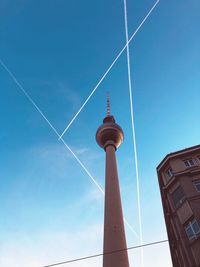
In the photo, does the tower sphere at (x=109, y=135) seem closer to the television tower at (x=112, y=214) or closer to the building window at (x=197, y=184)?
the television tower at (x=112, y=214)

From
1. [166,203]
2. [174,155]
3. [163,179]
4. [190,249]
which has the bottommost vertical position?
[190,249]

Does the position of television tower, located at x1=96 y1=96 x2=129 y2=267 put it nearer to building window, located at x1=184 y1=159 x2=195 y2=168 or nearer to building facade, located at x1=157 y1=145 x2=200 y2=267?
building facade, located at x1=157 y1=145 x2=200 y2=267

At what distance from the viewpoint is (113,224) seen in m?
32.1

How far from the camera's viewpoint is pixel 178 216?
23.1 m

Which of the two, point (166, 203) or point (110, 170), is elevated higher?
point (110, 170)

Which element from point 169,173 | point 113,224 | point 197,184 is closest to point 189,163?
point 169,173

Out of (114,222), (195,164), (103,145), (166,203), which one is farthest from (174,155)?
(103,145)

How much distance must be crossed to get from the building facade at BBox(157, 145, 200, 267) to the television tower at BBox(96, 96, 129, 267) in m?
5.53

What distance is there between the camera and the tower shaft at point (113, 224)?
2757cm

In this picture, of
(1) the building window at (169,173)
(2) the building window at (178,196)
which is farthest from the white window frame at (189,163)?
(2) the building window at (178,196)

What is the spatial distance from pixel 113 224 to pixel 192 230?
13.5 metres

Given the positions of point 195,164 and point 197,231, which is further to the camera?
point 195,164

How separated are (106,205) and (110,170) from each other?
7.43 m

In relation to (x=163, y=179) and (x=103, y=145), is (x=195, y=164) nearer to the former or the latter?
(x=163, y=179)
